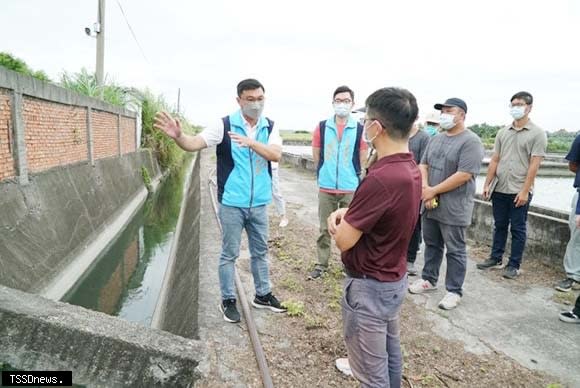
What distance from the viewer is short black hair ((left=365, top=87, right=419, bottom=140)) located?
1.76 m

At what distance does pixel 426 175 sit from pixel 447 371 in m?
1.99

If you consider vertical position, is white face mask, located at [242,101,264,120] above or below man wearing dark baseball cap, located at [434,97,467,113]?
below

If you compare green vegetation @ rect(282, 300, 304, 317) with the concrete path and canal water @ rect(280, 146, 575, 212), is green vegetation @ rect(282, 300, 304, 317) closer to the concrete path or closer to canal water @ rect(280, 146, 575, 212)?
the concrete path

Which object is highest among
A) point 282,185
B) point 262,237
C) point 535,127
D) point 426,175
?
point 535,127

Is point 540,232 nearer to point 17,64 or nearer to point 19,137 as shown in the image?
point 19,137

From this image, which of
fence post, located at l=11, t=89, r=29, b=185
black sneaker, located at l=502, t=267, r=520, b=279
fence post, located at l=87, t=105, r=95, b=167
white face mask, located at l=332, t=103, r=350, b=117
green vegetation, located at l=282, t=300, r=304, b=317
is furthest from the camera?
fence post, located at l=87, t=105, r=95, b=167

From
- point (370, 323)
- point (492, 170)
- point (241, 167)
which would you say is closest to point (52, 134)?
point (241, 167)

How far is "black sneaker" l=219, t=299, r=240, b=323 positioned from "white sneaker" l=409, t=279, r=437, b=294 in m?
2.04

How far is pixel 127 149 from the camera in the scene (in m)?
13.8

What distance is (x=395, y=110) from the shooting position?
5.75ft

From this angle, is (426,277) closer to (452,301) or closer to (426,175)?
(452,301)

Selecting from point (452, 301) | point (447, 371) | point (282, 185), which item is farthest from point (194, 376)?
point (282, 185)

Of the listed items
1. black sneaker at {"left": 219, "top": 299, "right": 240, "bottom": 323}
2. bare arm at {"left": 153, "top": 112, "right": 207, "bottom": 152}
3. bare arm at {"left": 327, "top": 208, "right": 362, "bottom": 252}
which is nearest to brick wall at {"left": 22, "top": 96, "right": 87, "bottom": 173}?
bare arm at {"left": 153, "top": 112, "right": 207, "bottom": 152}

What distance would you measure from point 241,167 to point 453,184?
207cm
